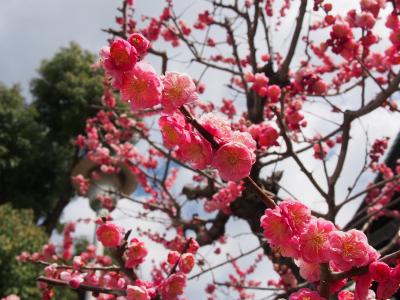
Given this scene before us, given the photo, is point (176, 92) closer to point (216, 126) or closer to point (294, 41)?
point (216, 126)

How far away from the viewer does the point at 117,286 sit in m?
2.44

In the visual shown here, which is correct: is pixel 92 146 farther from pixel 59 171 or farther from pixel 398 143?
pixel 59 171

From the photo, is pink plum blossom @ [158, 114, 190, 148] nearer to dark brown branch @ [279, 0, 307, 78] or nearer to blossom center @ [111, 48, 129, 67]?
blossom center @ [111, 48, 129, 67]

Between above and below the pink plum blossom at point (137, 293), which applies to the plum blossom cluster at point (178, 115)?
above

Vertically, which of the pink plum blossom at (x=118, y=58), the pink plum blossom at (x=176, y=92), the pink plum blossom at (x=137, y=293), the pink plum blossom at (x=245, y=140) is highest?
the pink plum blossom at (x=118, y=58)

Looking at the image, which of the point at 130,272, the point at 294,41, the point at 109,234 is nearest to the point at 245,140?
the point at 109,234

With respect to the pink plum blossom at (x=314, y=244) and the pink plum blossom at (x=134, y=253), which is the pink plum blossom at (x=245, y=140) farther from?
the pink plum blossom at (x=134, y=253)

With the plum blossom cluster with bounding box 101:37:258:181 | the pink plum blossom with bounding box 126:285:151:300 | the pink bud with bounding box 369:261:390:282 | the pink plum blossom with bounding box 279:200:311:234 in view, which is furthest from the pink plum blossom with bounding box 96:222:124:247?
the pink bud with bounding box 369:261:390:282

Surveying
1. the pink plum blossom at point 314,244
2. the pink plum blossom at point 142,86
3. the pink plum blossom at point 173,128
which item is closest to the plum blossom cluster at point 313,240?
the pink plum blossom at point 314,244

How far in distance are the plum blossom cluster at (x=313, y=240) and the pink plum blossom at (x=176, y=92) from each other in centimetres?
46

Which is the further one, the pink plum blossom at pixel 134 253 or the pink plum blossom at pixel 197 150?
the pink plum blossom at pixel 134 253

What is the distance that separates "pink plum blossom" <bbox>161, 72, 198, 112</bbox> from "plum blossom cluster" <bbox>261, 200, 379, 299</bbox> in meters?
0.46

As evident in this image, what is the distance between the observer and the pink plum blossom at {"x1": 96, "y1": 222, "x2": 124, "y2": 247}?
2209mm

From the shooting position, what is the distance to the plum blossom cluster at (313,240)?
4.52 feet
